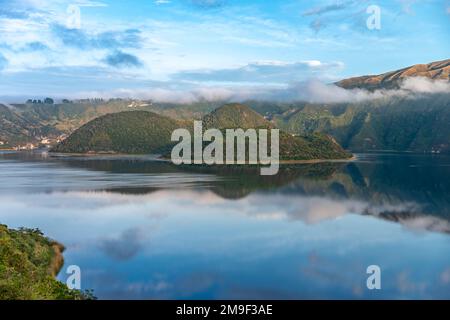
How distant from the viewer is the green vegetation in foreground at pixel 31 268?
20.4 m

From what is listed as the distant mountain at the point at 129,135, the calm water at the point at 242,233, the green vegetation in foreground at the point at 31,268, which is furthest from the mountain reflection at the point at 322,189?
A: the distant mountain at the point at 129,135

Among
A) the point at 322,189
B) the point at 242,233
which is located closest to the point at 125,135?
the point at 322,189

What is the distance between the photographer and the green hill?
544 feet

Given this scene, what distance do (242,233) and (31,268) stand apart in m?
17.9

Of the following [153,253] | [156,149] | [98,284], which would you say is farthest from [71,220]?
[156,149]

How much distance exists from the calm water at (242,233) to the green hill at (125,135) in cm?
8862

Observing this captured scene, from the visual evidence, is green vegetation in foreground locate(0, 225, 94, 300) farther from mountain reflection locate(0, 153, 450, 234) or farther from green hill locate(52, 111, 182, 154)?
green hill locate(52, 111, 182, 154)

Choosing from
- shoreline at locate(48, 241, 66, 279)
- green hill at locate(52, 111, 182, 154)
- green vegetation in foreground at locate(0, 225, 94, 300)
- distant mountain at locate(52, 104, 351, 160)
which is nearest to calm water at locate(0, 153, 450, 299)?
shoreline at locate(48, 241, 66, 279)

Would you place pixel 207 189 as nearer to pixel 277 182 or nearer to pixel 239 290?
pixel 277 182

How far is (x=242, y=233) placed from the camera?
40.5m

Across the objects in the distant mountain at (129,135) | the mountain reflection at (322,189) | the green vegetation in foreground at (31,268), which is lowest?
the green vegetation in foreground at (31,268)

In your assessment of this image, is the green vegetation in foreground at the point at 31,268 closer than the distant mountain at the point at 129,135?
Yes

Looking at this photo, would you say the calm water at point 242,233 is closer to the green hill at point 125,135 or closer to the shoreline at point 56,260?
the shoreline at point 56,260
